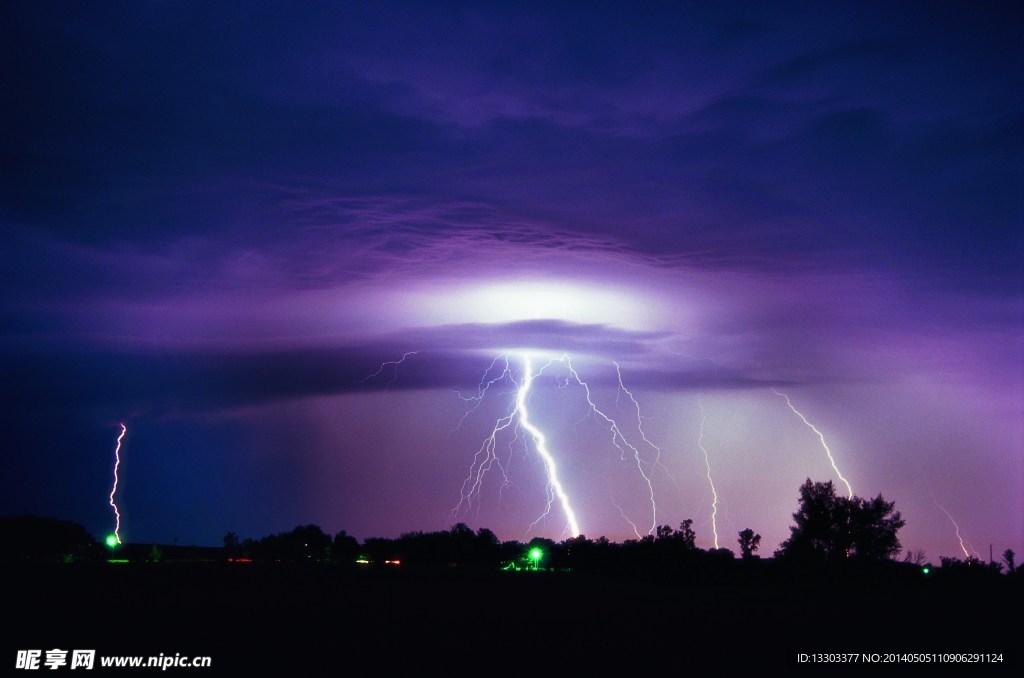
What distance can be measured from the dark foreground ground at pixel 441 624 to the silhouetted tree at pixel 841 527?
35596 mm

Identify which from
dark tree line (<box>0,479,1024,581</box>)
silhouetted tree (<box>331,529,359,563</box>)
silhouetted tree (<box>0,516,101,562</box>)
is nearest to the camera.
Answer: dark tree line (<box>0,479,1024,581</box>)

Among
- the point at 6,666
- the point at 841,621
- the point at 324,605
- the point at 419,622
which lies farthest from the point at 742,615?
the point at 6,666

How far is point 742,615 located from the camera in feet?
81.3

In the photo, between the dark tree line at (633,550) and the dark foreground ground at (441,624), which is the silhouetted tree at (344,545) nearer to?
the dark tree line at (633,550)

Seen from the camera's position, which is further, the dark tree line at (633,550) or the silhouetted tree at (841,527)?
the silhouetted tree at (841,527)

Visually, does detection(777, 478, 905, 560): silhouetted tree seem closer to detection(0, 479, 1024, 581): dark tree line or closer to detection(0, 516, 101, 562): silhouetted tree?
detection(0, 479, 1024, 581): dark tree line

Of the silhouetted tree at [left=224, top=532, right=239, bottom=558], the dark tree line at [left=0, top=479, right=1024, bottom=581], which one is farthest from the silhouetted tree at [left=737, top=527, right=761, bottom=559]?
the silhouetted tree at [left=224, top=532, right=239, bottom=558]

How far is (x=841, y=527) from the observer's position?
2670 inches

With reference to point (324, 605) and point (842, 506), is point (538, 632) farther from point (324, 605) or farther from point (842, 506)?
point (842, 506)

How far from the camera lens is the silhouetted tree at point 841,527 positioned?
66.2 m

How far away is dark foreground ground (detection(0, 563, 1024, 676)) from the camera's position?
1575 cm

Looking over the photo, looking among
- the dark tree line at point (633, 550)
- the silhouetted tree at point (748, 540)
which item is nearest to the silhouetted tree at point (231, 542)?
the dark tree line at point (633, 550)

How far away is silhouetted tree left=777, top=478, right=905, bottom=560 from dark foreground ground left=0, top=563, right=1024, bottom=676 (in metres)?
35.6

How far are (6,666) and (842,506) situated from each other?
63759mm
